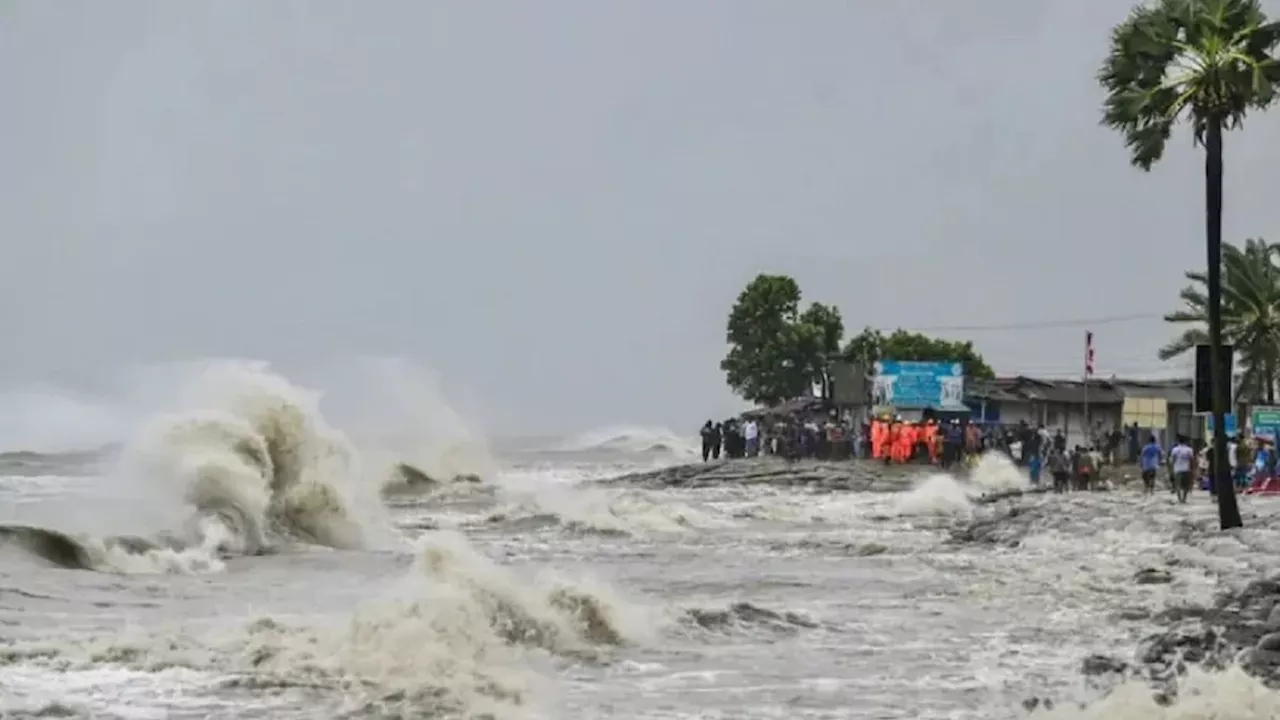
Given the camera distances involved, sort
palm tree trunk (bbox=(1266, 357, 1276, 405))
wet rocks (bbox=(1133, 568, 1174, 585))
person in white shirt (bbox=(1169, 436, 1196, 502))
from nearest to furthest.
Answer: wet rocks (bbox=(1133, 568, 1174, 585)), person in white shirt (bbox=(1169, 436, 1196, 502)), palm tree trunk (bbox=(1266, 357, 1276, 405))

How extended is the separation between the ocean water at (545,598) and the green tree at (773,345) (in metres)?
35.6

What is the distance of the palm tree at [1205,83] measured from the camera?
755 inches

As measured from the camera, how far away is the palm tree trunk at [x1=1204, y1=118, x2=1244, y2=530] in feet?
64.7

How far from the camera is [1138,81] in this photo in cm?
2027

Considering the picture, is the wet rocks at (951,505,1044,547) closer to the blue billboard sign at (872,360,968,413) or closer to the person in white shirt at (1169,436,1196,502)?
the person in white shirt at (1169,436,1196,502)

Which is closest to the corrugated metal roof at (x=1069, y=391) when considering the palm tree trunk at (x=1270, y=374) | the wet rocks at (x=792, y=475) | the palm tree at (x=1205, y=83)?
the palm tree trunk at (x=1270, y=374)

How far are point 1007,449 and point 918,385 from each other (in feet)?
30.9

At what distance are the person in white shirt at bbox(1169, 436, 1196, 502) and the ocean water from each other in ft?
1.44

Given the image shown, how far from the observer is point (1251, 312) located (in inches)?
1686

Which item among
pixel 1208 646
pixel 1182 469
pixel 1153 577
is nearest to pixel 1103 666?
pixel 1208 646

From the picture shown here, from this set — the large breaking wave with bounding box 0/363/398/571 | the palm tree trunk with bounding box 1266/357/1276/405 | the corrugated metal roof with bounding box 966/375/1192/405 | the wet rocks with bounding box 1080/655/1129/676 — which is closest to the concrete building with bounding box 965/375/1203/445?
the corrugated metal roof with bounding box 966/375/1192/405

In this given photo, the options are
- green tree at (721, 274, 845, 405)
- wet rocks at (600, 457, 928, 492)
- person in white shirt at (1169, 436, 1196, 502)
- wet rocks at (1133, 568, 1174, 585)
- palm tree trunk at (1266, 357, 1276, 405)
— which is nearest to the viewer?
wet rocks at (1133, 568, 1174, 585)

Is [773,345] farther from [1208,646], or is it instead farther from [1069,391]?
[1208,646]

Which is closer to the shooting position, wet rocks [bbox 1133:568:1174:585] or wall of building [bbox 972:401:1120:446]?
wet rocks [bbox 1133:568:1174:585]
